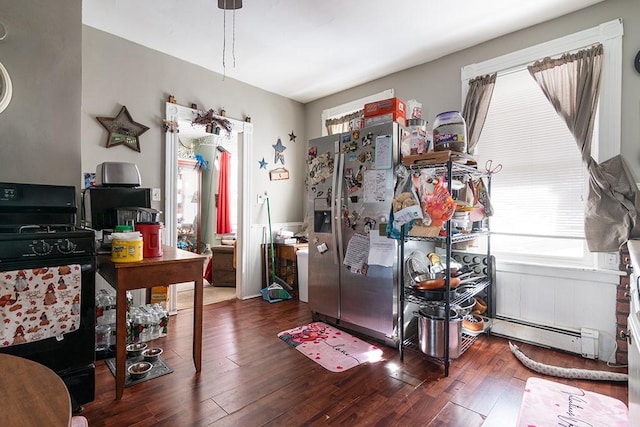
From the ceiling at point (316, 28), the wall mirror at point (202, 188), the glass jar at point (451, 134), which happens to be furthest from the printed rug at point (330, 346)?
the wall mirror at point (202, 188)

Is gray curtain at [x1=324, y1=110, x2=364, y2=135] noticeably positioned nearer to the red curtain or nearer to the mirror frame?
the red curtain

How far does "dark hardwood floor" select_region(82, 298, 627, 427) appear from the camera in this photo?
1689mm

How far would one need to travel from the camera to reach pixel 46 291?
1589 millimetres

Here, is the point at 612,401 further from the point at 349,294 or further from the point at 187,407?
the point at 187,407

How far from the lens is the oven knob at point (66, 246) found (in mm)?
1647

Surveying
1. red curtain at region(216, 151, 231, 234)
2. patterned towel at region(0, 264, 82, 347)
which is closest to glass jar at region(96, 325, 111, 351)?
patterned towel at region(0, 264, 82, 347)

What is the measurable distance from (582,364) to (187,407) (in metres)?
2.66

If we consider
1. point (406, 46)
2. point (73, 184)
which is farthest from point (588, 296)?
point (73, 184)

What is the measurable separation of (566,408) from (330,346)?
1523 millimetres

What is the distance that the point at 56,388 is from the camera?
639mm

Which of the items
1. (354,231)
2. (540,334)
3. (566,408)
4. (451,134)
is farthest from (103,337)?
(540,334)

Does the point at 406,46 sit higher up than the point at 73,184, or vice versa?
the point at 406,46

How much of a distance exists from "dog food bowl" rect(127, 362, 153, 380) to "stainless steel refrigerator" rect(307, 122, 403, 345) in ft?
5.01

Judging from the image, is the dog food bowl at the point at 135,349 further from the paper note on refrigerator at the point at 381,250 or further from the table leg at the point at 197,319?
the paper note on refrigerator at the point at 381,250
